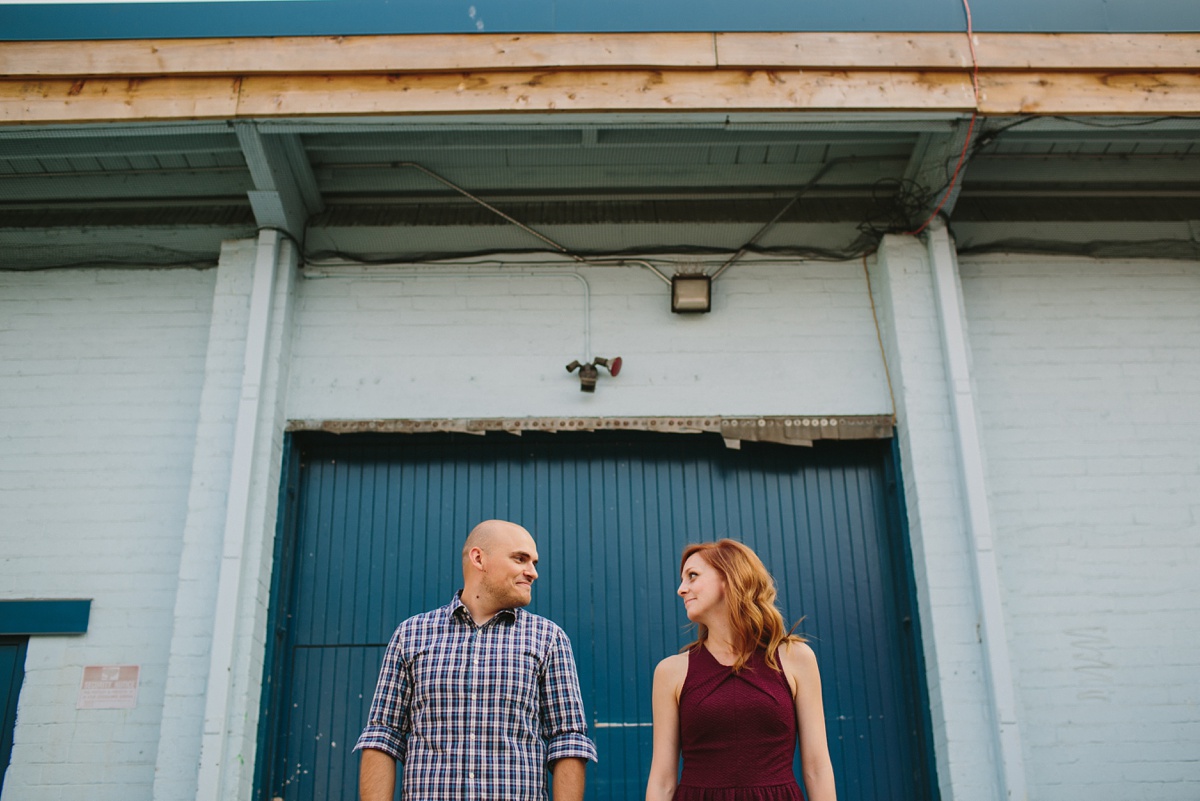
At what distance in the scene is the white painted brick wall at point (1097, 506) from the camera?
5.49 m

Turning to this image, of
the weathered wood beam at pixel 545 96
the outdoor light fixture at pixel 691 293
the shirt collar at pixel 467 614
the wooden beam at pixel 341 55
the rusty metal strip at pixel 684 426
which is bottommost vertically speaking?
the shirt collar at pixel 467 614

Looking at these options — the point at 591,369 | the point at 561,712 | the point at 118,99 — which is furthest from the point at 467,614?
the point at 118,99

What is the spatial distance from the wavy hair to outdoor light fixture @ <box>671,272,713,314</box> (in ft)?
9.72

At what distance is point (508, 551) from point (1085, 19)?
4.48 m

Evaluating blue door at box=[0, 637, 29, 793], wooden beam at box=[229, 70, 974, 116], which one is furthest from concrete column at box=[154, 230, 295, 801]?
wooden beam at box=[229, 70, 974, 116]

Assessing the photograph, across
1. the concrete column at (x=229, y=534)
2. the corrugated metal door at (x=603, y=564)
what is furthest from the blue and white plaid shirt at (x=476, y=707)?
the corrugated metal door at (x=603, y=564)

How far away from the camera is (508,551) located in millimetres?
3711

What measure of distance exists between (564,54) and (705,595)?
328 cm

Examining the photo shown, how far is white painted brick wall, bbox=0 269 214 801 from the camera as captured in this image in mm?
5477

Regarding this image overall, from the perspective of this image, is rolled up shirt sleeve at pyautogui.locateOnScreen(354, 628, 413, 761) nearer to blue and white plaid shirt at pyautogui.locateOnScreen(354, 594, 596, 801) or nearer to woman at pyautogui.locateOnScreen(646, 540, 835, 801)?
blue and white plaid shirt at pyautogui.locateOnScreen(354, 594, 596, 801)

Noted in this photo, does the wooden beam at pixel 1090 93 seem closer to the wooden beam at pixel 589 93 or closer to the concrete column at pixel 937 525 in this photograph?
the wooden beam at pixel 589 93

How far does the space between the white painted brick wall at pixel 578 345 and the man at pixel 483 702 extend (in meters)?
2.56

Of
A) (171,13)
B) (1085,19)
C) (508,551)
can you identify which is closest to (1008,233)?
(1085,19)

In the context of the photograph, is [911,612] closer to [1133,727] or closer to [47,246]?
[1133,727]
